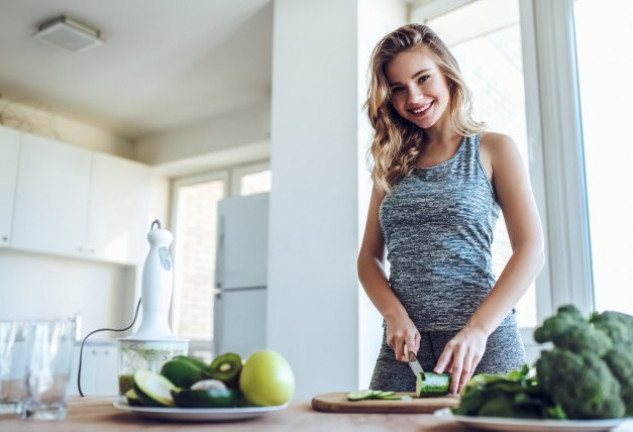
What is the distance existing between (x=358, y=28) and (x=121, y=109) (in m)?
2.50

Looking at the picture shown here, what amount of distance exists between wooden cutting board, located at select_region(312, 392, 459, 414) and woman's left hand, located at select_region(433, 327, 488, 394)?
0.10 meters

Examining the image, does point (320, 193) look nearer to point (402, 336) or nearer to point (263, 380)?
point (402, 336)

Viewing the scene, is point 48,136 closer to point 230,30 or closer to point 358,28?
point 230,30

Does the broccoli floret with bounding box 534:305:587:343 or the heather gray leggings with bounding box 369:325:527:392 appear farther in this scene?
the heather gray leggings with bounding box 369:325:527:392

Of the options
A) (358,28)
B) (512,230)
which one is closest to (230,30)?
(358,28)

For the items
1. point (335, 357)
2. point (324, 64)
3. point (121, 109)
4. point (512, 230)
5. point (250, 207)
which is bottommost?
point (335, 357)

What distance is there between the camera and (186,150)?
5113 mm

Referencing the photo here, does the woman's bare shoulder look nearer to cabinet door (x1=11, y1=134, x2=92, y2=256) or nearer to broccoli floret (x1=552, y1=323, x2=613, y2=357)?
broccoli floret (x1=552, y1=323, x2=613, y2=357)

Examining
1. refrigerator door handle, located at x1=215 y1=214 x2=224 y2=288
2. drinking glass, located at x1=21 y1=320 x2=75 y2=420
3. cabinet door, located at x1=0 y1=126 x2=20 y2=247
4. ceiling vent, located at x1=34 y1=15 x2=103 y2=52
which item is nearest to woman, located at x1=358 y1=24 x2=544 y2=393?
drinking glass, located at x1=21 y1=320 x2=75 y2=420

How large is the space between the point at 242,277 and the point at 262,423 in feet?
9.85

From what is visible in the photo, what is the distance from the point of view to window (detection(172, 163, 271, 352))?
499 centimetres

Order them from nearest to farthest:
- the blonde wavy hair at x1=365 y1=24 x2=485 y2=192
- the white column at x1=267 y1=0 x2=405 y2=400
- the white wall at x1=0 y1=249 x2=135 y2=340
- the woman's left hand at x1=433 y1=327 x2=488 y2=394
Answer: the woman's left hand at x1=433 y1=327 x2=488 y2=394
the blonde wavy hair at x1=365 y1=24 x2=485 y2=192
the white column at x1=267 y1=0 x2=405 y2=400
the white wall at x1=0 y1=249 x2=135 y2=340

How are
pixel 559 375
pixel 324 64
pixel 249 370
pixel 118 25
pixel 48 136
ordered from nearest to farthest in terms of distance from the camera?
pixel 559 375
pixel 249 370
pixel 324 64
pixel 118 25
pixel 48 136

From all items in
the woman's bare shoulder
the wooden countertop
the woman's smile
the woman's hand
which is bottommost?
the wooden countertop
